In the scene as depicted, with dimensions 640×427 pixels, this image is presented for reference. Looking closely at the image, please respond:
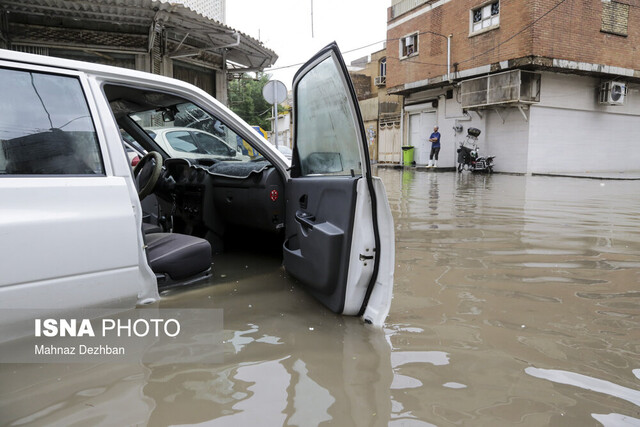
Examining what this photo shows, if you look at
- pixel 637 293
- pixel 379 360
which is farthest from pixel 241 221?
pixel 637 293

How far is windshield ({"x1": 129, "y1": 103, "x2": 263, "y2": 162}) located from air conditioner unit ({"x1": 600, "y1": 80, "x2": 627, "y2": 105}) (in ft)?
63.3

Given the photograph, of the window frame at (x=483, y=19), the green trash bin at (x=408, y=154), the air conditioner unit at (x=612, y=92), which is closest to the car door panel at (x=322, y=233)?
the window frame at (x=483, y=19)

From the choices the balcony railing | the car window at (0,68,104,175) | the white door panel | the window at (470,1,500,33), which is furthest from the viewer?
the balcony railing

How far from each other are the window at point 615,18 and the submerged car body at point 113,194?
1995 centimetres

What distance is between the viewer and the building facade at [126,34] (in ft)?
36.2

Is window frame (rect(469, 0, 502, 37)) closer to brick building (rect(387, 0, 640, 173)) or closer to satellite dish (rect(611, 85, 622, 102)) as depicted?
brick building (rect(387, 0, 640, 173))

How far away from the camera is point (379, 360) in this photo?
229cm

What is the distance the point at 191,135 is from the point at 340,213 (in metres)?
2.53

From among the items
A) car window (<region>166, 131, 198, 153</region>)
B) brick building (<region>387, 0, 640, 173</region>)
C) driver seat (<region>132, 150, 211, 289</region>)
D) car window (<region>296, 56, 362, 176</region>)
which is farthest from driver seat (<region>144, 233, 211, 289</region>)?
brick building (<region>387, 0, 640, 173</region>)

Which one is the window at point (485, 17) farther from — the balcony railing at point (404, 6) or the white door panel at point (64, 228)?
the white door panel at point (64, 228)

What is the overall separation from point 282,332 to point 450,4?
68.1 feet

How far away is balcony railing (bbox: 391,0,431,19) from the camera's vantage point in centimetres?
2208

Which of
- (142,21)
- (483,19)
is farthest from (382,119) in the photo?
(142,21)

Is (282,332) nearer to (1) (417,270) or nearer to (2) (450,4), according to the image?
(1) (417,270)
